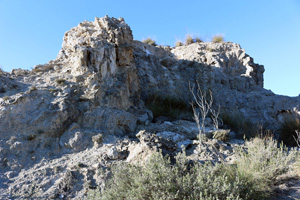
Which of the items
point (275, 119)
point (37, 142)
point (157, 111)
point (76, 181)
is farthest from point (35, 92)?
point (275, 119)

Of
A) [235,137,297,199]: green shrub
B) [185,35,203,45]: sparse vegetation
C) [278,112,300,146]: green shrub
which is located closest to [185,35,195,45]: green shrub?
[185,35,203,45]: sparse vegetation

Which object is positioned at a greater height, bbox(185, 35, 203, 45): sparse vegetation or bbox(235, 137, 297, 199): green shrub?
bbox(185, 35, 203, 45): sparse vegetation

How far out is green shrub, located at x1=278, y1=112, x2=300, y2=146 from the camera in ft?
23.9

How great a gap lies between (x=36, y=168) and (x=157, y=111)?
→ 3987 mm

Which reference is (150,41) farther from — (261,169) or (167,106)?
(261,169)

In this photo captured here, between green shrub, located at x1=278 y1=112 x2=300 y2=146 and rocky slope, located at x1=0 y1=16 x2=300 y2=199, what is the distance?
0.70 metres

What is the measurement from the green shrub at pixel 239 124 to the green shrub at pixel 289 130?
0.79 m

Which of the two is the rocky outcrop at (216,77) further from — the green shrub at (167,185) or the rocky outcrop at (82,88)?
the green shrub at (167,185)

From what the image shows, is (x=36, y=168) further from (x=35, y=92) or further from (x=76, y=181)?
(x=35, y=92)

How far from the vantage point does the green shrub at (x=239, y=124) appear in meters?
7.25

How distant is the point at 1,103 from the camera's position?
17.4 feet

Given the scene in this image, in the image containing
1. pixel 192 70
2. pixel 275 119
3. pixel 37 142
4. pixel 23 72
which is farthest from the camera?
pixel 192 70

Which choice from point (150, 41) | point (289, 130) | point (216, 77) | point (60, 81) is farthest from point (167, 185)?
point (150, 41)

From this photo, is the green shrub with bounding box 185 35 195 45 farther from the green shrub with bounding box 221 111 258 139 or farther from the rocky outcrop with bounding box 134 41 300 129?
the green shrub with bounding box 221 111 258 139
